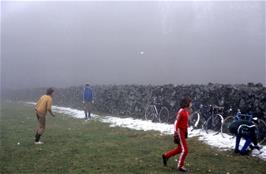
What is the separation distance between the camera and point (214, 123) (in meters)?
16.0

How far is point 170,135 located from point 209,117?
189 centimetres

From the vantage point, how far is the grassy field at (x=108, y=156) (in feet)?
33.1

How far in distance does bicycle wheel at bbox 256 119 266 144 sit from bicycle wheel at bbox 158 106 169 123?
819 cm

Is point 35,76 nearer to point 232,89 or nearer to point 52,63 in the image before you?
point 52,63

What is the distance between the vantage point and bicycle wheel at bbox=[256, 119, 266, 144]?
1297 cm

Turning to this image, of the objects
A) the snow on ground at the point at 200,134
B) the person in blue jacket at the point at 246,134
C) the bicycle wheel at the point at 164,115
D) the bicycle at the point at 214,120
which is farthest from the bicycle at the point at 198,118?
the person in blue jacket at the point at 246,134

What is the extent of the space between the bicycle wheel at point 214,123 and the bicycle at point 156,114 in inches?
185

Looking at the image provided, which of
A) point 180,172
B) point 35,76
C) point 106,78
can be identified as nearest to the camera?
point 180,172

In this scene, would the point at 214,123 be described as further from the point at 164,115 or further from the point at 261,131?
the point at 164,115

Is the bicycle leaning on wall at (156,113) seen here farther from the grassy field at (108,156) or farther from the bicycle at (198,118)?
the grassy field at (108,156)

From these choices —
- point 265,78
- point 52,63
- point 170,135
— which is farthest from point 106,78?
point 170,135

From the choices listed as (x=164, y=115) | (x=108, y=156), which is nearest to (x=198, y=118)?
(x=164, y=115)

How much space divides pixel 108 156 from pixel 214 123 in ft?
19.8

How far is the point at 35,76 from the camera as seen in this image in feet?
322
